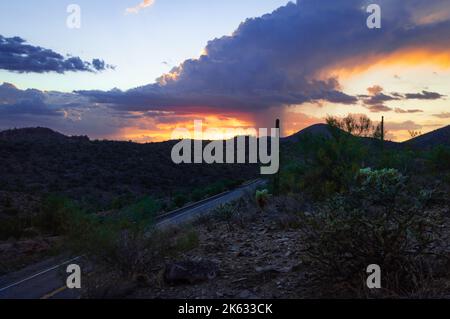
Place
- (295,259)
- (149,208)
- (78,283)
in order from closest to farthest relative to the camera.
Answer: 1. (78,283)
2. (295,259)
3. (149,208)

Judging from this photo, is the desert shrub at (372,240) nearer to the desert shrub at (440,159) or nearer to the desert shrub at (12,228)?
the desert shrub at (12,228)

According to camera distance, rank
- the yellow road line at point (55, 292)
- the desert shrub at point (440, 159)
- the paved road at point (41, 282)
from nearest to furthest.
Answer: the paved road at point (41, 282)
the yellow road line at point (55, 292)
the desert shrub at point (440, 159)

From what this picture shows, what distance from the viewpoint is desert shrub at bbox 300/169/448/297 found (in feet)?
22.6

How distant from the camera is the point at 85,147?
235 feet

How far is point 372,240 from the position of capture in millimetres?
6965

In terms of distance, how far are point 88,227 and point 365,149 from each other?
1340 cm

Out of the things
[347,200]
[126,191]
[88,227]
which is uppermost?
[347,200]

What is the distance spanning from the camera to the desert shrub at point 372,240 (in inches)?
271

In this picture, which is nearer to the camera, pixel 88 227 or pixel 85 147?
pixel 88 227

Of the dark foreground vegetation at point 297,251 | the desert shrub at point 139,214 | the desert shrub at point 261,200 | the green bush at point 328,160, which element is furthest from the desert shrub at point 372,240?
the desert shrub at point 261,200

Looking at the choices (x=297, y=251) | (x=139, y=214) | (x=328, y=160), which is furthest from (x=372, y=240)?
(x=328, y=160)
